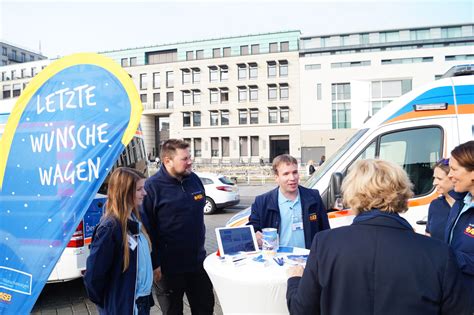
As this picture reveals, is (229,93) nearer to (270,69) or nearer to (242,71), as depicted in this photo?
(242,71)

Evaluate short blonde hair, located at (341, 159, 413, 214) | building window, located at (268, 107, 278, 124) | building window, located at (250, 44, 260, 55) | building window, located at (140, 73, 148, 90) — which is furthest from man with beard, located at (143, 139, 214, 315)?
building window, located at (140, 73, 148, 90)

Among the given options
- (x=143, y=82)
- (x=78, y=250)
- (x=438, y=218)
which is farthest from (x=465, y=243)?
(x=143, y=82)

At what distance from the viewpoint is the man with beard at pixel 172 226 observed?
130 inches

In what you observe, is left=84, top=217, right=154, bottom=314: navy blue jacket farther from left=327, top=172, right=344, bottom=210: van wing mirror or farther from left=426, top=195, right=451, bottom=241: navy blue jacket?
left=426, top=195, right=451, bottom=241: navy blue jacket

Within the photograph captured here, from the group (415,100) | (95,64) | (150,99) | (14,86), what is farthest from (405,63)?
(14,86)

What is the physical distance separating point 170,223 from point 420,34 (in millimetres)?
55820

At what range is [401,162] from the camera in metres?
4.55

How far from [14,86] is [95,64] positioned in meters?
73.3

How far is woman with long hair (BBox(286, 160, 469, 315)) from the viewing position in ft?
5.16

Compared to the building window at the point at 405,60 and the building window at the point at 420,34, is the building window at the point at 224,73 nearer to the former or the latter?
the building window at the point at 405,60

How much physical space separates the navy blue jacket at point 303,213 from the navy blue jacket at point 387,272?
1.42m

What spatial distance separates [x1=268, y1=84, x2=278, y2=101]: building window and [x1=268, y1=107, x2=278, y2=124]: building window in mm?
1481

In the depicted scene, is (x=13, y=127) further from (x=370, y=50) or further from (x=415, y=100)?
(x=370, y=50)

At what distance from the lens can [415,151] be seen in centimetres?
452
